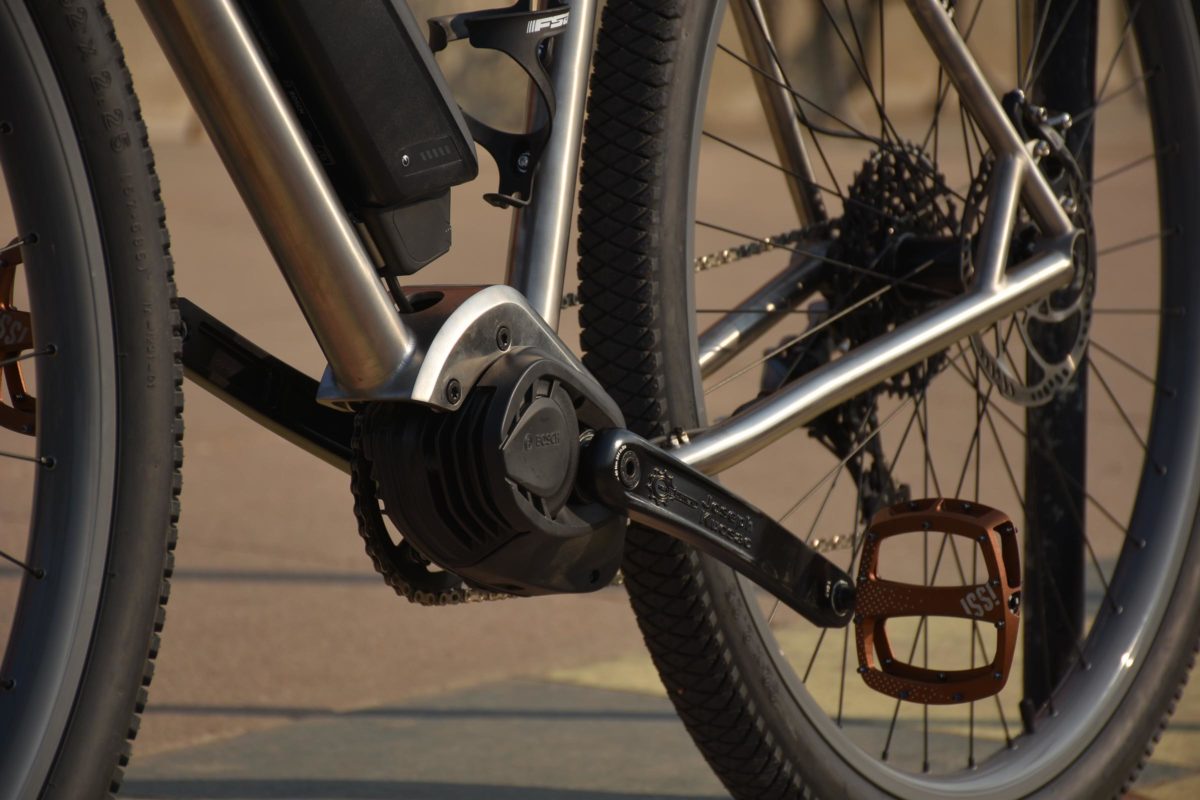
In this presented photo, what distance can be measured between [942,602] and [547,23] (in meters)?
0.78

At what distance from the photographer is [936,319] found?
1882 millimetres

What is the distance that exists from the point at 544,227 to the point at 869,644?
2.10ft

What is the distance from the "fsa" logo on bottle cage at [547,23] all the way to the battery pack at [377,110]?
5.3 inches

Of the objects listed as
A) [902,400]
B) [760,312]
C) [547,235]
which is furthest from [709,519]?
[902,400]

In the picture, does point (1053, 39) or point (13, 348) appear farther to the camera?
point (1053, 39)

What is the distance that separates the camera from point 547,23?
5.27 ft

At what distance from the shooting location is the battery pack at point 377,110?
4.58ft

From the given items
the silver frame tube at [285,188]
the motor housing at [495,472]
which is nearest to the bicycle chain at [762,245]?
the motor housing at [495,472]

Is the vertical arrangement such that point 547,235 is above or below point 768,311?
above

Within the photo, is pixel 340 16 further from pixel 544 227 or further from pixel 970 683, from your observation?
pixel 970 683

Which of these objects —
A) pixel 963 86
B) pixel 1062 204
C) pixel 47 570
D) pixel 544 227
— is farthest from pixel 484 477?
pixel 1062 204

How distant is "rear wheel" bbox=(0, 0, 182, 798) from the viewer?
1.20 metres

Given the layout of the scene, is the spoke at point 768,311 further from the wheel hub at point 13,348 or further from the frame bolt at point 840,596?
the wheel hub at point 13,348

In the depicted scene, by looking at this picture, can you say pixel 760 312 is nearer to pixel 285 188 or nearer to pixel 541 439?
pixel 541 439
